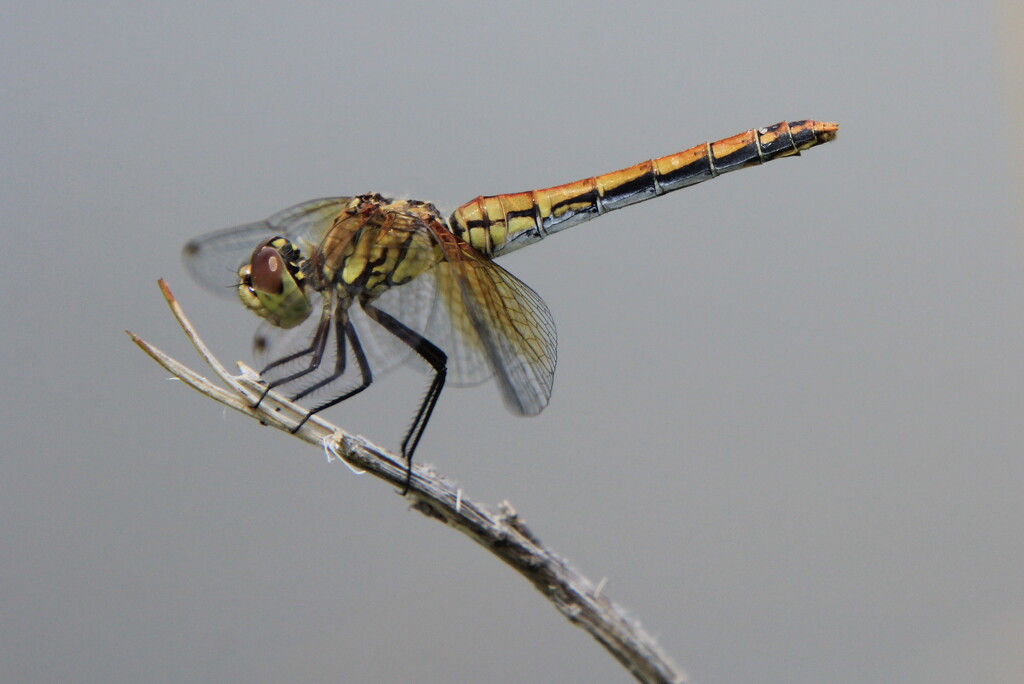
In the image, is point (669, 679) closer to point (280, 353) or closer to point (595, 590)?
point (595, 590)

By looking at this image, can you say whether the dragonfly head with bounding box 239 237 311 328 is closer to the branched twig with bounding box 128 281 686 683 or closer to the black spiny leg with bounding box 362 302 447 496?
the black spiny leg with bounding box 362 302 447 496

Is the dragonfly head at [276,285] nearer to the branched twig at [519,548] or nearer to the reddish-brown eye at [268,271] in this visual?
the reddish-brown eye at [268,271]

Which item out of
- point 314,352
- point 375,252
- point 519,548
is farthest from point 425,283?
point 519,548

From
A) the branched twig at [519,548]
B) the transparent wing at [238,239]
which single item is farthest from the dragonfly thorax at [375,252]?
the branched twig at [519,548]

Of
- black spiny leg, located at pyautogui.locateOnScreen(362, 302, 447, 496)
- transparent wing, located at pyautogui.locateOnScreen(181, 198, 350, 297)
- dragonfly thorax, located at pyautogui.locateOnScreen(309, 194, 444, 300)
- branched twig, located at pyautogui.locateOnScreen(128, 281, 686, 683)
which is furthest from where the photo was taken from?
transparent wing, located at pyautogui.locateOnScreen(181, 198, 350, 297)

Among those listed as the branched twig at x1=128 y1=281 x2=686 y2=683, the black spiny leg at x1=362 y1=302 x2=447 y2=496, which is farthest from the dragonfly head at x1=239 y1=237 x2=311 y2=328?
the branched twig at x1=128 y1=281 x2=686 y2=683

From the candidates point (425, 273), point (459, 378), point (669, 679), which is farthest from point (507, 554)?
point (425, 273)
